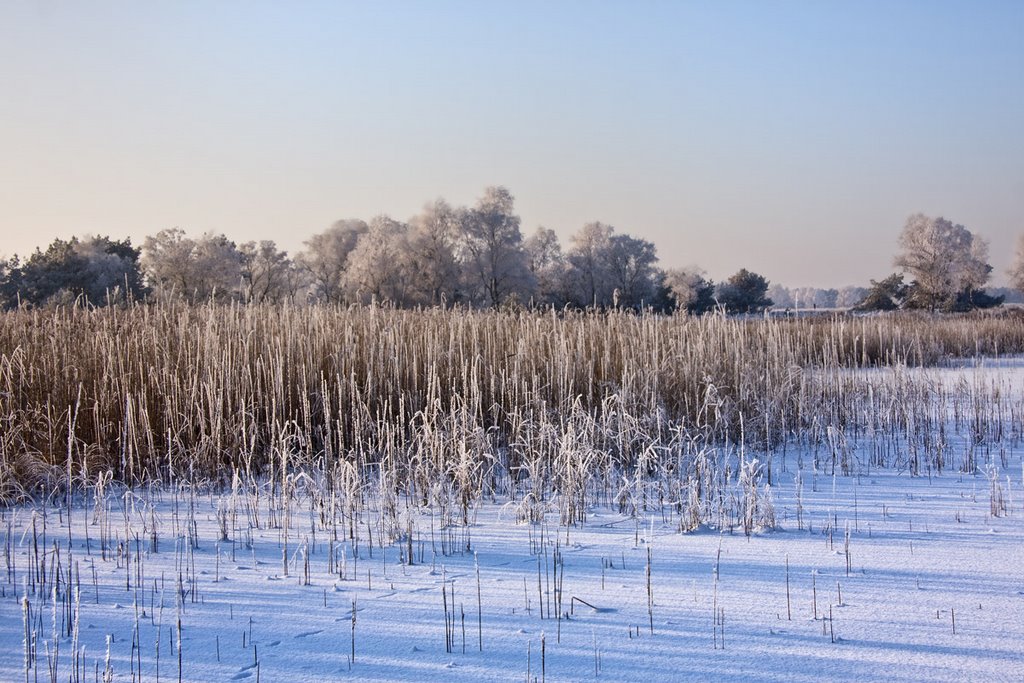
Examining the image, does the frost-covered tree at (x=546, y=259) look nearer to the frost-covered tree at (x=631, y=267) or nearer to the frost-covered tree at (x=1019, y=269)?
the frost-covered tree at (x=631, y=267)

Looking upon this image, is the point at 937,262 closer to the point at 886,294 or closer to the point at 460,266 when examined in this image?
the point at 886,294

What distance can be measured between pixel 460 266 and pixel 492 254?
1.92 metres

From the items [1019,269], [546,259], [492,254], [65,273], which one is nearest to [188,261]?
[65,273]

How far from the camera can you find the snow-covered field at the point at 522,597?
2162mm

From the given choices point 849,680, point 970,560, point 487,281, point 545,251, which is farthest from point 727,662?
point 545,251

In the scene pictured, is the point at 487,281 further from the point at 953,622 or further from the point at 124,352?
the point at 953,622

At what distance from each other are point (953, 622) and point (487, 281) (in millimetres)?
37825

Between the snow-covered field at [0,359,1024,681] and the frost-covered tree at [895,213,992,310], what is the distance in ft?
153

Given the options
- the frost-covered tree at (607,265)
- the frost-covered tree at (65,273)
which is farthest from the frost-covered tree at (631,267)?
the frost-covered tree at (65,273)

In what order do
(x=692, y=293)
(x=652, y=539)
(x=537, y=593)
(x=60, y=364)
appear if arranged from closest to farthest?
1. (x=537, y=593)
2. (x=652, y=539)
3. (x=60, y=364)
4. (x=692, y=293)

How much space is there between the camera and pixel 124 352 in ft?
18.3

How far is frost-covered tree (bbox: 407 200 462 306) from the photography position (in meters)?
38.3

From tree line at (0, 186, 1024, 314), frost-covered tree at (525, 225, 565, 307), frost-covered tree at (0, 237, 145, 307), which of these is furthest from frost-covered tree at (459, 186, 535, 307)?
frost-covered tree at (0, 237, 145, 307)

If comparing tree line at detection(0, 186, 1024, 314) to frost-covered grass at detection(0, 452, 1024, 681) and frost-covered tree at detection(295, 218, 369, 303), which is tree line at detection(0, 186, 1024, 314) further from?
frost-covered grass at detection(0, 452, 1024, 681)
